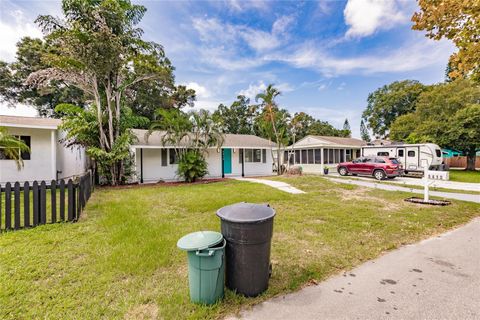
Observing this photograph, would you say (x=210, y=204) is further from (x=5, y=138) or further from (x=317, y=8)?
(x=317, y=8)

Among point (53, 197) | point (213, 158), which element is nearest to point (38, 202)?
point (53, 197)

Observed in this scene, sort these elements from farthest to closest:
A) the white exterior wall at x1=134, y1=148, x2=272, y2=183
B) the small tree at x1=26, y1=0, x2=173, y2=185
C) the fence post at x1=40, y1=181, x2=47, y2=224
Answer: the white exterior wall at x1=134, y1=148, x2=272, y2=183 → the small tree at x1=26, y1=0, x2=173, y2=185 → the fence post at x1=40, y1=181, x2=47, y2=224

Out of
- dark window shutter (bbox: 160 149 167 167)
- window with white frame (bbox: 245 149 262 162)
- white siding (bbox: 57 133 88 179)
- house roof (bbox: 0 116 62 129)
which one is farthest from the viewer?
window with white frame (bbox: 245 149 262 162)

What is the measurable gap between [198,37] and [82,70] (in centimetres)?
620

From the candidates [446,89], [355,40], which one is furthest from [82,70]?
[446,89]

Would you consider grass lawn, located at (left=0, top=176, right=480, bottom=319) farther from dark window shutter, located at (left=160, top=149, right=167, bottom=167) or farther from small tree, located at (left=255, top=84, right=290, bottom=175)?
small tree, located at (left=255, top=84, right=290, bottom=175)

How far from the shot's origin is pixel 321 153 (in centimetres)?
2100

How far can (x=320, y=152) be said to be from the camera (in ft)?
69.3

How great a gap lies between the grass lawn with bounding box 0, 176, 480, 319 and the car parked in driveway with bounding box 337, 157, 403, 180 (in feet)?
25.0

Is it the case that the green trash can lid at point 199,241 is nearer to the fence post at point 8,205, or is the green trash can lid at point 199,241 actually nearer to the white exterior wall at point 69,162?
the fence post at point 8,205

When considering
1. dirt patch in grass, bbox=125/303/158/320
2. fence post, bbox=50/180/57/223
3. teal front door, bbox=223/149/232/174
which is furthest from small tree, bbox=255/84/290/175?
dirt patch in grass, bbox=125/303/158/320

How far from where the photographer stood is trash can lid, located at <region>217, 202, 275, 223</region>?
2660 millimetres

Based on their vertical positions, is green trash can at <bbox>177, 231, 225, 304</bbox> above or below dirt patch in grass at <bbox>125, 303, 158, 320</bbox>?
above

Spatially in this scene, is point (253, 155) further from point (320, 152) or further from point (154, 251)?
point (154, 251)
